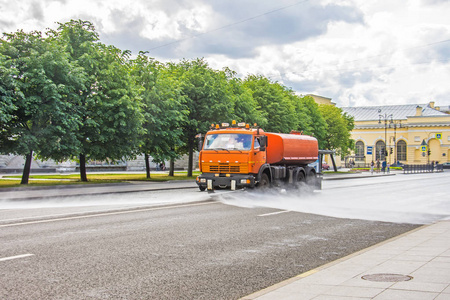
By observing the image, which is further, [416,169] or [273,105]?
[416,169]

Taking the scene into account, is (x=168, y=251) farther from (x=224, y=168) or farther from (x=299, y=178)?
(x=299, y=178)

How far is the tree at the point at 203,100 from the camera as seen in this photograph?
125 feet

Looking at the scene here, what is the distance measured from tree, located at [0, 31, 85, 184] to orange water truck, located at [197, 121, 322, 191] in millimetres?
8703

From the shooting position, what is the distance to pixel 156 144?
34.4 metres

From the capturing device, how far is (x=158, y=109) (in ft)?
106

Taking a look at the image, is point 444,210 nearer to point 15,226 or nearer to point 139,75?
point 15,226

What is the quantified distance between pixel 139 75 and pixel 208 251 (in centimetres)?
2831

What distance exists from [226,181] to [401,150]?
94133 mm

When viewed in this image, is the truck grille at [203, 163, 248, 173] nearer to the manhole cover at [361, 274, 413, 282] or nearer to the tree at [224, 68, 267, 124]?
the manhole cover at [361, 274, 413, 282]

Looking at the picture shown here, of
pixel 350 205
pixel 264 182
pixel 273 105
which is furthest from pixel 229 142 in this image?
pixel 273 105

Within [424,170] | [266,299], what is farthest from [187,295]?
[424,170]

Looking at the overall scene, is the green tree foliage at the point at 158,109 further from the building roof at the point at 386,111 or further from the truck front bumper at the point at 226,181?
the building roof at the point at 386,111

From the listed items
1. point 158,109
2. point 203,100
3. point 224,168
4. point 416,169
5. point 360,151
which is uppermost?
point 203,100

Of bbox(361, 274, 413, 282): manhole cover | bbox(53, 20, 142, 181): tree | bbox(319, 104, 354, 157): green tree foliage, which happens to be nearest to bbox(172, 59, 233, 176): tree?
bbox(53, 20, 142, 181): tree
